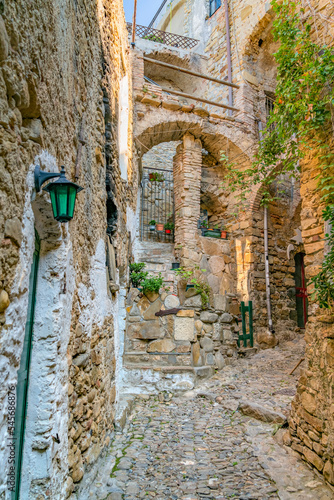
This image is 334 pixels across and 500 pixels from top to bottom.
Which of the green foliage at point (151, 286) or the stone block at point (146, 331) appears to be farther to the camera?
the green foliage at point (151, 286)

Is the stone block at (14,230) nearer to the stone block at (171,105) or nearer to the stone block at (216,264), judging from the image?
the stone block at (216,264)

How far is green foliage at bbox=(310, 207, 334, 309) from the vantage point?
111 inches

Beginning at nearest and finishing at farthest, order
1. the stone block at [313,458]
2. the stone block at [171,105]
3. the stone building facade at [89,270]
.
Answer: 1. the stone building facade at [89,270]
2. the stone block at [313,458]
3. the stone block at [171,105]

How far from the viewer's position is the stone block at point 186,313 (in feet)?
18.2

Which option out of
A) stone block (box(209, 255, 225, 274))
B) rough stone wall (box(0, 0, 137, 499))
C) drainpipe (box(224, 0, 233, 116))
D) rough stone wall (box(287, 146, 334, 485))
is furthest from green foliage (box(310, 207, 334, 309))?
drainpipe (box(224, 0, 233, 116))

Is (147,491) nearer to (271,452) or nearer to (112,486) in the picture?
(112,486)

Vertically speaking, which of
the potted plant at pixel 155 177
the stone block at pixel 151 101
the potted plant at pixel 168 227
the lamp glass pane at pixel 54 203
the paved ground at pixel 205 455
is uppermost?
the stone block at pixel 151 101

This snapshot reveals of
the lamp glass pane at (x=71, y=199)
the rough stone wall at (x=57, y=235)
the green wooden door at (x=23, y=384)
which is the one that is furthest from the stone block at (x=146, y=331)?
the lamp glass pane at (x=71, y=199)

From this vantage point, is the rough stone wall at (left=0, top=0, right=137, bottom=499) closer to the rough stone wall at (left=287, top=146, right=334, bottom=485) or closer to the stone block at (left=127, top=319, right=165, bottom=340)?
the rough stone wall at (left=287, top=146, right=334, bottom=485)

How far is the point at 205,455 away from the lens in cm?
317

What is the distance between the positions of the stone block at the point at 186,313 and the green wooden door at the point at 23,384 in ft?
13.0

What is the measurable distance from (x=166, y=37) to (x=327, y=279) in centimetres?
1407

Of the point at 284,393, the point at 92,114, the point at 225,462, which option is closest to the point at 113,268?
the point at 92,114

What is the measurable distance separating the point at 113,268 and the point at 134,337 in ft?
6.77
